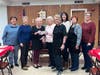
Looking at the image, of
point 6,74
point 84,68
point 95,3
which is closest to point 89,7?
point 95,3

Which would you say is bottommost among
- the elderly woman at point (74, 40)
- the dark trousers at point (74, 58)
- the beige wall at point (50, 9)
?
the dark trousers at point (74, 58)

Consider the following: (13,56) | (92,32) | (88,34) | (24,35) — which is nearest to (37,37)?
(24,35)

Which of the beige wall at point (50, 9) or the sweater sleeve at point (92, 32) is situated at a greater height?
the beige wall at point (50, 9)

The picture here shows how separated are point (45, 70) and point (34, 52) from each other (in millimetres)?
540

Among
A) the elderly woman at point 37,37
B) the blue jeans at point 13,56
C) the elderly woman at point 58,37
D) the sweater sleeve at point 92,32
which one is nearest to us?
the elderly woman at point 58,37

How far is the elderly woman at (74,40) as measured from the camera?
503 cm

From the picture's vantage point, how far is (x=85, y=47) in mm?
5141

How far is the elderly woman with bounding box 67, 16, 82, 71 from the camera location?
16.5 ft

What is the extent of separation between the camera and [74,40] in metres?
5.11

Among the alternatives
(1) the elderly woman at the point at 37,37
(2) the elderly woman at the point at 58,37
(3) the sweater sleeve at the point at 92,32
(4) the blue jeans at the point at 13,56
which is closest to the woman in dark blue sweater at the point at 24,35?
(1) the elderly woman at the point at 37,37

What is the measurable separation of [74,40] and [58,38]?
46cm

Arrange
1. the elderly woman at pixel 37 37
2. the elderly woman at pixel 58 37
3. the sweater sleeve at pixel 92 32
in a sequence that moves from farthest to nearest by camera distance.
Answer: the elderly woman at pixel 37 37 < the sweater sleeve at pixel 92 32 < the elderly woman at pixel 58 37

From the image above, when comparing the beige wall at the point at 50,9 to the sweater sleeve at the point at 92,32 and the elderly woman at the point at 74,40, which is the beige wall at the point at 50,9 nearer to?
the elderly woman at the point at 74,40

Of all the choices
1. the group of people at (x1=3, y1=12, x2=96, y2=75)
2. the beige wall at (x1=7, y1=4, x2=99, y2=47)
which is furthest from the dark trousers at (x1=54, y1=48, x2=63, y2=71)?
the beige wall at (x1=7, y1=4, x2=99, y2=47)
